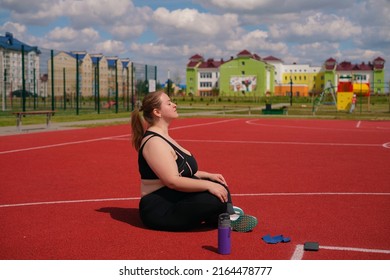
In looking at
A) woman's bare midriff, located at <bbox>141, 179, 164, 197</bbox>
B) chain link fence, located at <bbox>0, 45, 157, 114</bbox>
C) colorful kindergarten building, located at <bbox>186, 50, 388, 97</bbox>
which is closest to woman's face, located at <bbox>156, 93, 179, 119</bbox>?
woman's bare midriff, located at <bbox>141, 179, 164, 197</bbox>

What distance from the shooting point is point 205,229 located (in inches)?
218

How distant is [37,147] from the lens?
14438mm

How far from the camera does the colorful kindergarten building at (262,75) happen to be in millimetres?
124000

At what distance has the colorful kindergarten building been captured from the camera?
124 meters

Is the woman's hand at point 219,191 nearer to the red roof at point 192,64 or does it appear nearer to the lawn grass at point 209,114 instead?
the lawn grass at point 209,114

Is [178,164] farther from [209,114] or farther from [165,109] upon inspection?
[209,114]

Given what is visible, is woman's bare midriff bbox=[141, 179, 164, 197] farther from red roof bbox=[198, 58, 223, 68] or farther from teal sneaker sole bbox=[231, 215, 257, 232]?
red roof bbox=[198, 58, 223, 68]

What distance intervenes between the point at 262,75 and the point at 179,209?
11989 centimetres

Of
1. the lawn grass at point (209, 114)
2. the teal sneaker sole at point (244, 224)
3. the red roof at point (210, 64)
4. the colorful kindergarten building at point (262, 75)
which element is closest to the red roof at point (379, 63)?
the colorful kindergarten building at point (262, 75)

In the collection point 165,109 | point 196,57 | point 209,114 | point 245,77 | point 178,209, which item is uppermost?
point 196,57

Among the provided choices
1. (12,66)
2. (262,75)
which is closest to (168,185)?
(12,66)
